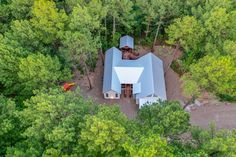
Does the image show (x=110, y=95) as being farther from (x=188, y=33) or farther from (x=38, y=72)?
(x=188, y=33)

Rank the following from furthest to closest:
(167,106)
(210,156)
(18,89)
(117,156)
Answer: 1. (18,89)
2. (167,106)
3. (210,156)
4. (117,156)

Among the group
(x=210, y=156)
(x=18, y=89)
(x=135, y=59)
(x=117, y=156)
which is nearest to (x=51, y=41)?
(x=18, y=89)

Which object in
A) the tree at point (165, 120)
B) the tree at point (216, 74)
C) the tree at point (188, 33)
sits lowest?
the tree at point (165, 120)

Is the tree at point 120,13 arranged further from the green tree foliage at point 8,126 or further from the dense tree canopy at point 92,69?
the green tree foliage at point 8,126

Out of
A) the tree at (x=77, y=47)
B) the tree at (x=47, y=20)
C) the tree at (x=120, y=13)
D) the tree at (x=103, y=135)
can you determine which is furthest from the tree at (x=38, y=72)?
the tree at (x=103, y=135)

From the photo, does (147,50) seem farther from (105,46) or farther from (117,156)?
(117,156)

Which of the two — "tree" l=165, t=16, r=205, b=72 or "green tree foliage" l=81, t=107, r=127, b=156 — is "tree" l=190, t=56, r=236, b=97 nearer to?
"tree" l=165, t=16, r=205, b=72
